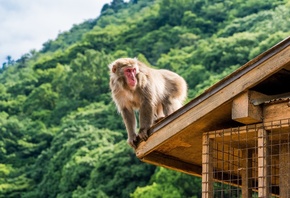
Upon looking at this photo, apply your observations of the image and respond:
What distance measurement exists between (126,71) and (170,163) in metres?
1.42

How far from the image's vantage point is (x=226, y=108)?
7.63 metres

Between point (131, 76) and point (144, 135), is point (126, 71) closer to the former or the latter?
point (131, 76)

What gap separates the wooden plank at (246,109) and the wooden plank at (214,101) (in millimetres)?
67

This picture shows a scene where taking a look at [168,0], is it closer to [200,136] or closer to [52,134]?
[52,134]

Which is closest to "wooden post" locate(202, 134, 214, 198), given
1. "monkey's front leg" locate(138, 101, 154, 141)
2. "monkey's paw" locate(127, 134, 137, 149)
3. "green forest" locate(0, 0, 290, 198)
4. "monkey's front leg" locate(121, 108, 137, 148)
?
"monkey's paw" locate(127, 134, 137, 149)

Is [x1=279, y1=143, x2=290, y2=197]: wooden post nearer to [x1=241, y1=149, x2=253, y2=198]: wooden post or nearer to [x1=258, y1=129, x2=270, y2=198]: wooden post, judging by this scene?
[x1=258, y1=129, x2=270, y2=198]: wooden post

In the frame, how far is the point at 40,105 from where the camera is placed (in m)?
69.4

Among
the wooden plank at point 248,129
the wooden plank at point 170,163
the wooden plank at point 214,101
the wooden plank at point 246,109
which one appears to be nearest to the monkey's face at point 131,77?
the wooden plank at point 170,163

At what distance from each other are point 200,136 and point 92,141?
4451cm

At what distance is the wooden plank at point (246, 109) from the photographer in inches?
288

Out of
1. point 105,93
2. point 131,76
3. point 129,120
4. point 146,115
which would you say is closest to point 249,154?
point 146,115

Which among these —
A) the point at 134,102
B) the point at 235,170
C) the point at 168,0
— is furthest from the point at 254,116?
the point at 168,0

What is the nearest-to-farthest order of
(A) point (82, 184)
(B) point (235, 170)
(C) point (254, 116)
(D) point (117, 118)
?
(C) point (254, 116) < (B) point (235, 170) < (A) point (82, 184) < (D) point (117, 118)

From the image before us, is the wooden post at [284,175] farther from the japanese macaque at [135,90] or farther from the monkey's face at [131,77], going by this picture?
the monkey's face at [131,77]
